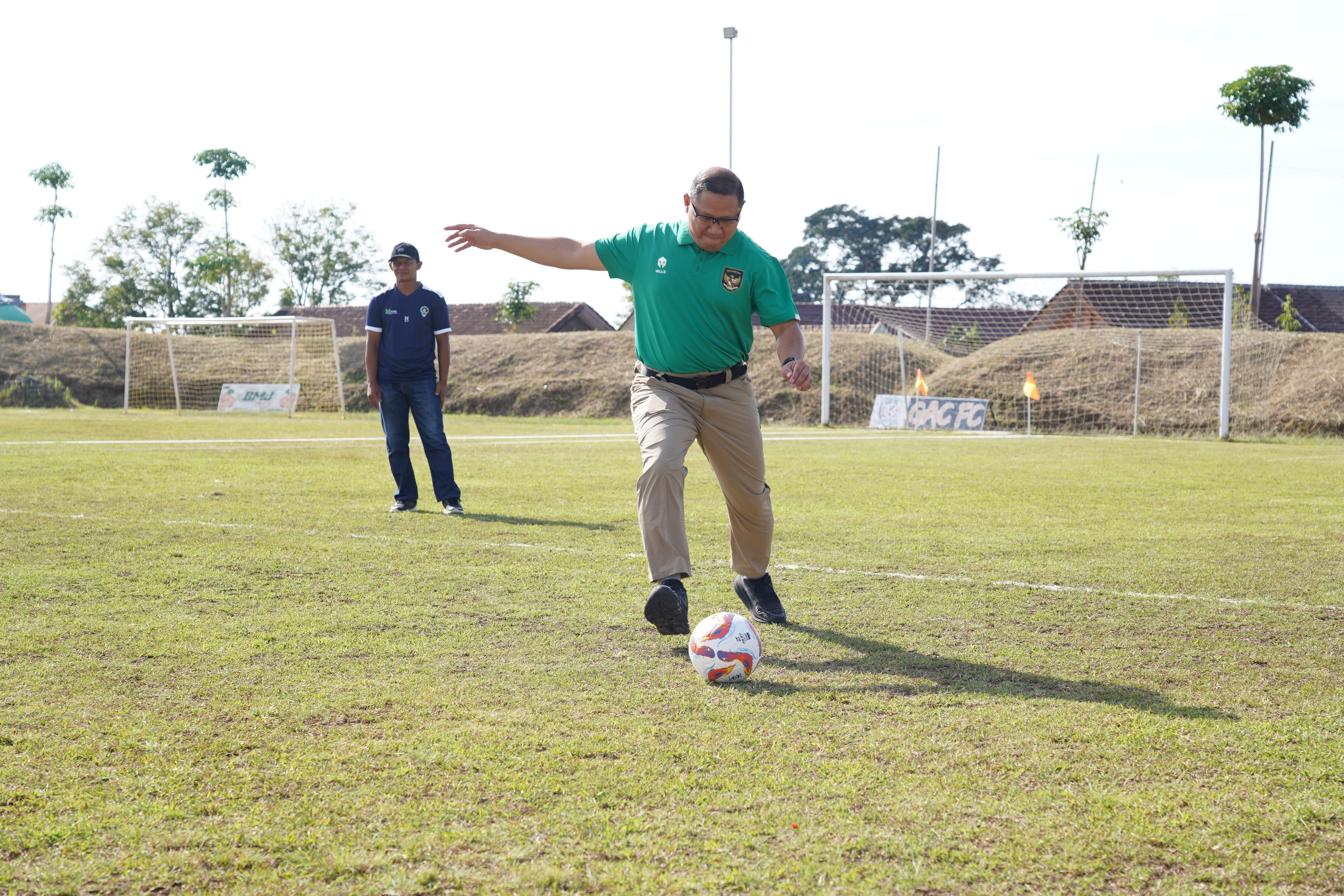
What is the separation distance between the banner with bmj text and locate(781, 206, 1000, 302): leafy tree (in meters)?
44.2

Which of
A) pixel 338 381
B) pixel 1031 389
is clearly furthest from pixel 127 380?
pixel 1031 389

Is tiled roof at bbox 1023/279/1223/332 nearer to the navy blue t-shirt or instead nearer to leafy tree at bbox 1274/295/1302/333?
leafy tree at bbox 1274/295/1302/333

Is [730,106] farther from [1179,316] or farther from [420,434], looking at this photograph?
[420,434]

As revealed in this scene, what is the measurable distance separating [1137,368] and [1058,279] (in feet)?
8.85

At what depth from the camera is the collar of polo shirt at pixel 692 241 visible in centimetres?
500

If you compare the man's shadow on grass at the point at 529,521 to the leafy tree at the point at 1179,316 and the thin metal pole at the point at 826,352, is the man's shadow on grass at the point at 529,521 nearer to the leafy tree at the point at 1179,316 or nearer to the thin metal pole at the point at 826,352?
the thin metal pole at the point at 826,352

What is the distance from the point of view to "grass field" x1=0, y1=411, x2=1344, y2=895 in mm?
2564

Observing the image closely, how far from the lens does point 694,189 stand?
488cm

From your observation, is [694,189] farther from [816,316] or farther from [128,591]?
[816,316]

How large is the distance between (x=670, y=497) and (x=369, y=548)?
2.79 metres

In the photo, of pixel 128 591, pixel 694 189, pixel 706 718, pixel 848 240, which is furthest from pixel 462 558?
pixel 848 240

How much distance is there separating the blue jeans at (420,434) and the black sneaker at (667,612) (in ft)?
15.1

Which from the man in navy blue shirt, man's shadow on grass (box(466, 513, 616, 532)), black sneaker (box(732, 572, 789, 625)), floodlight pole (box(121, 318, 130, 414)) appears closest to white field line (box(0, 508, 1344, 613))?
man's shadow on grass (box(466, 513, 616, 532))

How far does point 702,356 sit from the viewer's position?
5062mm
